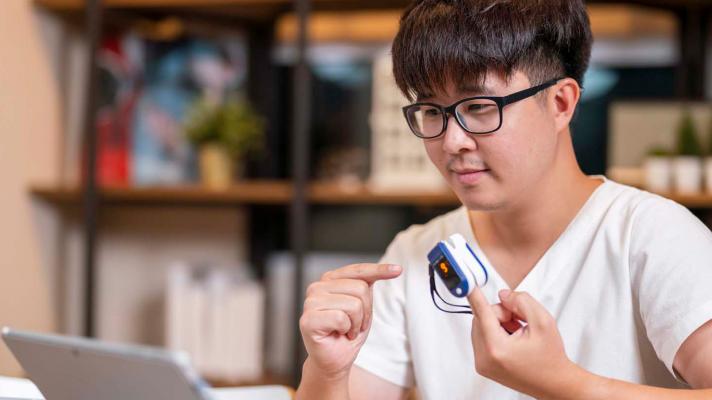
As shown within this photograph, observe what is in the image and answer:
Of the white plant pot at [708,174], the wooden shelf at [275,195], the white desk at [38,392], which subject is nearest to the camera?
the white desk at [38,392]

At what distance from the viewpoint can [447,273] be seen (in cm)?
102

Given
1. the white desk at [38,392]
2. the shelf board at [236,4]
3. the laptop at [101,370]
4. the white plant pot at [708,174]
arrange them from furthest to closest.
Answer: the shelf board at [236,4]
the white plant pot at [708,174]
the white desk at [38,392]
the laptop at [101,370]

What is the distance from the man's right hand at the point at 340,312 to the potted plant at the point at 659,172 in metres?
1.24

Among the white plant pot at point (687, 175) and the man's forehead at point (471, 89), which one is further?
the white plant pot at point (687, 175)

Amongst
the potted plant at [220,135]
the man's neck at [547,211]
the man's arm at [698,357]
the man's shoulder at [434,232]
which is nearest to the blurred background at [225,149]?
the potted plant at [220,135]

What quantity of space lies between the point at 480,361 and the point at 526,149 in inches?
11.8

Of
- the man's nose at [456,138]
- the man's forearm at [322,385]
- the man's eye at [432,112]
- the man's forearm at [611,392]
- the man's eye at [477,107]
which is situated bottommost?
the man's forearm at [322,385]

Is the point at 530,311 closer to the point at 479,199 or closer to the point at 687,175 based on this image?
the point at 479,199

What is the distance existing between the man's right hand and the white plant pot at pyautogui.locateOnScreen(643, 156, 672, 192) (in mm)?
1244

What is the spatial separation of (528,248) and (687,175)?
1.00 meters

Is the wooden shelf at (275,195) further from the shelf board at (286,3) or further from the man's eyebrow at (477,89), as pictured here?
the man's eyebrow at (477,89)

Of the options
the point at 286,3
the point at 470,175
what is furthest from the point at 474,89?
the point at 286,3

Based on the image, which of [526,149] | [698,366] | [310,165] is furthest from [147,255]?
[698,366]

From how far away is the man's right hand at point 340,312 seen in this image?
1.11 meters
